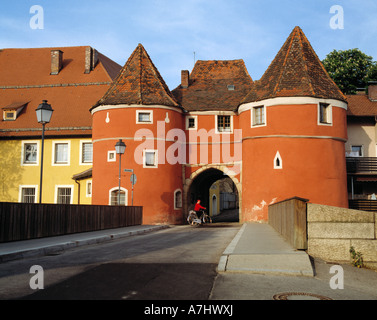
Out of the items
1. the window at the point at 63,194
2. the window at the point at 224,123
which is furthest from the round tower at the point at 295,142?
the window at the point at 63,194

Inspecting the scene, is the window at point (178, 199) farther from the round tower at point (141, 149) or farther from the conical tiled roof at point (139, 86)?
the conical tiled roof at point (139, 86)

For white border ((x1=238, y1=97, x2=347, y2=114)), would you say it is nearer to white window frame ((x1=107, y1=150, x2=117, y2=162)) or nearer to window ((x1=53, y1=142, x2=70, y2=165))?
white window frame ((x1=107, y1=150, x2=117, y2=162))

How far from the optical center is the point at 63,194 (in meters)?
34.3

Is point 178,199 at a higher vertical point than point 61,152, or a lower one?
lower

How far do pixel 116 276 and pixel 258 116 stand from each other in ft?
78.3

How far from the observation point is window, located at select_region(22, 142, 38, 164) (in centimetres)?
3497

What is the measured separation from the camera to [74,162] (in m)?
34.5

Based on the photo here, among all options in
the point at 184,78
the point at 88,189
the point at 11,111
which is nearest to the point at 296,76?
the point at 184,78

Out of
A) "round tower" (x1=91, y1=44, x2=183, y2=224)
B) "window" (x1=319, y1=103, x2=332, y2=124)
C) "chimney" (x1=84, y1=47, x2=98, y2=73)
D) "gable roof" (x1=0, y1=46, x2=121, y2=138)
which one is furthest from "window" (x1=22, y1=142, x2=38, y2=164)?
"window" (x1=319, y1=103, x2=332, y2=124)

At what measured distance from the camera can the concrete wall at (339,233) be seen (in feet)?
30.9

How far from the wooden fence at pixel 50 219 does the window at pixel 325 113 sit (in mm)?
15157

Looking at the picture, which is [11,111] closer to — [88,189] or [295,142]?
Result: [88,189]
